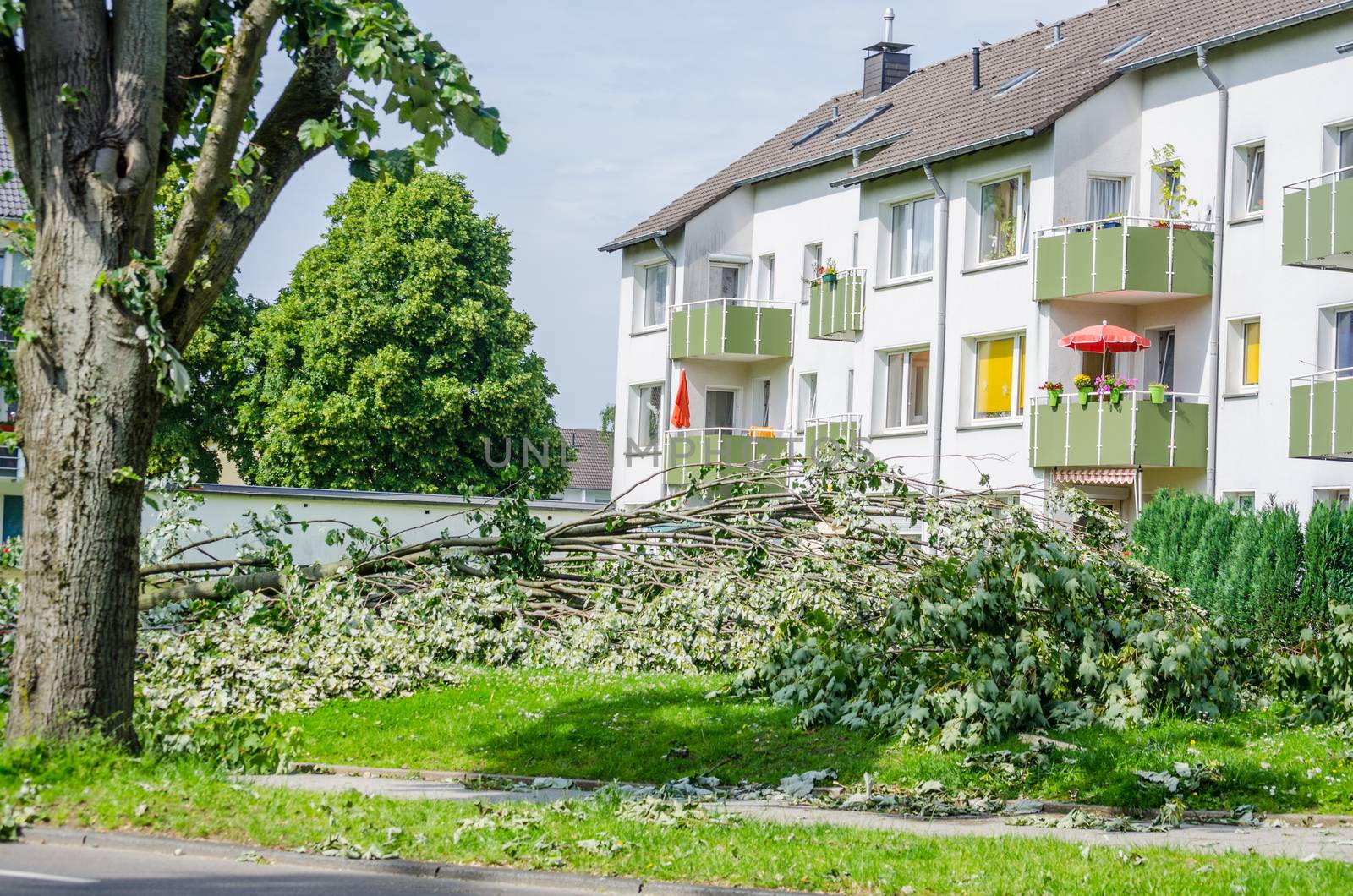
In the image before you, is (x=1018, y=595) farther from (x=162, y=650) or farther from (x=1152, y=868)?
(x=162, y=650)

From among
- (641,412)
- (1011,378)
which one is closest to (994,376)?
(1011,378)

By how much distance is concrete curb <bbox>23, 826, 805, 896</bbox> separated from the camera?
7980 millimetres

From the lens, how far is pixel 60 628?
33.1 feet

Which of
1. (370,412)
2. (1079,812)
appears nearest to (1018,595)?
(1079,812)

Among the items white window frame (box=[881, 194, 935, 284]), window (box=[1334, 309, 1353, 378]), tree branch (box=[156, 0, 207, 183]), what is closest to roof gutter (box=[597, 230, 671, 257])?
white window frame (box=[881, 194, 935, 284])

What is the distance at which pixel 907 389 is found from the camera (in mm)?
33312

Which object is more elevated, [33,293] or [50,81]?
[50,81]

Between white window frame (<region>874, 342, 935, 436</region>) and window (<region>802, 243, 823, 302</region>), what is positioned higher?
window (<region>802, 243, 823, 302</region>)

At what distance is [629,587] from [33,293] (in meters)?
7.97

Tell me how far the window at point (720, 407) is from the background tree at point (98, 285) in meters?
31.2

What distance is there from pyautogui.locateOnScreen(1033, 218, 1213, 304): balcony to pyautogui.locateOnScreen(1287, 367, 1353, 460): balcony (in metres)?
3.09

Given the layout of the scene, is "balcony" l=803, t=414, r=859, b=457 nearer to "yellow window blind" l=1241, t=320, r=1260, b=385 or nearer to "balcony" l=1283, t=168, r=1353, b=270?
"yellow window blind" l=1241, t=320, r=1260, b=385

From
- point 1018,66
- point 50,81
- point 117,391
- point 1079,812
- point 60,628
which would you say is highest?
point 1018,66

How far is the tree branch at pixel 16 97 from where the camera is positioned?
10328 mm
